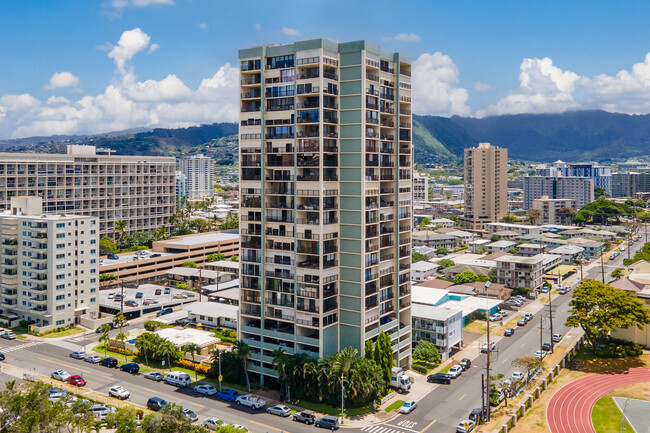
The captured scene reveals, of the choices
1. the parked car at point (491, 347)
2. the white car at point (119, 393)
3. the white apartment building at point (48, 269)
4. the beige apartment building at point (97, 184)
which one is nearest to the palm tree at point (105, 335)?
the white apartment building at point (48, 269)

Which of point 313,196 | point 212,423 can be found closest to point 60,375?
point 212,423

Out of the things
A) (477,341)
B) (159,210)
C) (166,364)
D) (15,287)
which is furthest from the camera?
(159,210)

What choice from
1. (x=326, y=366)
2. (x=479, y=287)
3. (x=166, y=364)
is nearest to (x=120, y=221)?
(x=166, y=364)

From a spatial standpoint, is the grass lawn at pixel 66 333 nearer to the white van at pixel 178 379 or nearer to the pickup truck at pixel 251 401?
the white van at pixel 178 379

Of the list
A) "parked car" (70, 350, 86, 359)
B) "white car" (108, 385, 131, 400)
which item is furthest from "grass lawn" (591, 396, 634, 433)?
"parked car" (70, 350, 86, 359)

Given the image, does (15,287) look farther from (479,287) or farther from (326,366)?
(479,287)

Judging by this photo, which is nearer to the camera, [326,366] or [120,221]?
[326,366]

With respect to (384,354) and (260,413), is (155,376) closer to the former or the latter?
(260,413)
